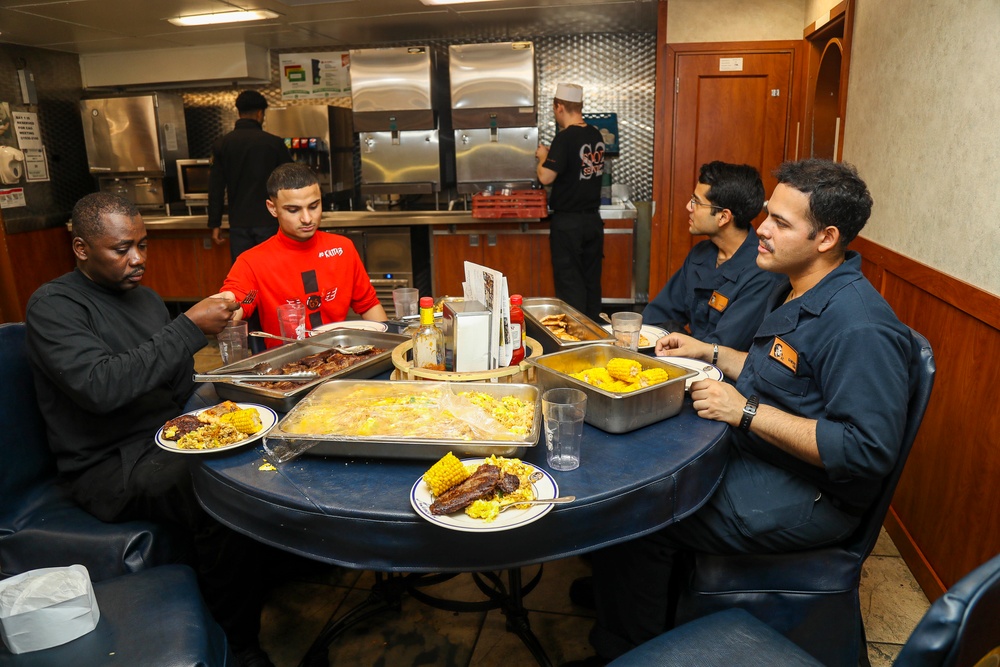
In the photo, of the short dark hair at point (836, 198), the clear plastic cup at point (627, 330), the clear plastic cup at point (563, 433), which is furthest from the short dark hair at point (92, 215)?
the short dark hair at point (836, 198)

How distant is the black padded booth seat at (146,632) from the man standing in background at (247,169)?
15.1 ft

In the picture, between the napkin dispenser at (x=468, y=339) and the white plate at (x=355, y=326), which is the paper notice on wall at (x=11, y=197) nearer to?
the white plate at (x=355, y=326)

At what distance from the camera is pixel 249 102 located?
586cm

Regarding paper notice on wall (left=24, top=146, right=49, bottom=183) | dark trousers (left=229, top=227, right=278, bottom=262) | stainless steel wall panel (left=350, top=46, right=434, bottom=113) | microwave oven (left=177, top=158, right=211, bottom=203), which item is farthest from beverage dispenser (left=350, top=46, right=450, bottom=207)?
paper notice on wall (left=24, top=146, right=49, bottom=183)

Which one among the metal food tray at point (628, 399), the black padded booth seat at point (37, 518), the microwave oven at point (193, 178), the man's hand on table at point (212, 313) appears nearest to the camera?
the metal food tray at point (628, 399)

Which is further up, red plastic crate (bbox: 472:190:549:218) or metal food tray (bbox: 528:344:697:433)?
red plastic crate (bbox: 472:190:549:218)

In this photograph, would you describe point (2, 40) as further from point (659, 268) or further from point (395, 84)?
point (659, 268)

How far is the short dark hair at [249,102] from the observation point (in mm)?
5840

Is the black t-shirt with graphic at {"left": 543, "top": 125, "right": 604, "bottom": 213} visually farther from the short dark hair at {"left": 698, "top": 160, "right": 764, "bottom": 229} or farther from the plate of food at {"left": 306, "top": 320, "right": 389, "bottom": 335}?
the plate of food at {"left": 306, "top": 320, "right": 389, "bottom": 335}

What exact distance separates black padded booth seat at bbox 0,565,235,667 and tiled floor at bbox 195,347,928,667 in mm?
771

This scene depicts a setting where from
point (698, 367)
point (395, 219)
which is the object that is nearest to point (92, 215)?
point (698, 367)

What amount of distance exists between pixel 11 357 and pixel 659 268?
5080mm

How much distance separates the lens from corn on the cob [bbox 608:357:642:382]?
6.34 feet

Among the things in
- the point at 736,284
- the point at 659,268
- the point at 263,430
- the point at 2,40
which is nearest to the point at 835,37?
the point at 659,268
